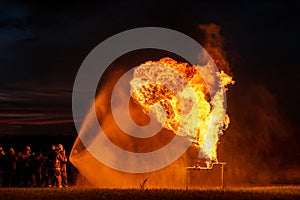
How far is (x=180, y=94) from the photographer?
28.3 metres

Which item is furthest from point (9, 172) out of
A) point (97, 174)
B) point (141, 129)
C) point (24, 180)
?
point (141, 129)

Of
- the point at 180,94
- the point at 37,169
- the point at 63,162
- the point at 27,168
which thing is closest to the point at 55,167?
the point at 63,162

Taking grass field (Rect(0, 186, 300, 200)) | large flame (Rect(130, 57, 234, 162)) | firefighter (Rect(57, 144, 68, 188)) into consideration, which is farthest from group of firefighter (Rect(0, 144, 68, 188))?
large flame (Rect(130, 57, 234, 162))

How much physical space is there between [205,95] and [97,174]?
7905 mm

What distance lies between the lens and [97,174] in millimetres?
32906

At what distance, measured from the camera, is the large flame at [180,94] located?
27.6 meters

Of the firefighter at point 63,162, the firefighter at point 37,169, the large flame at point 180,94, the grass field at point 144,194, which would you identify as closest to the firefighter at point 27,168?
the firefighter at point 37,169

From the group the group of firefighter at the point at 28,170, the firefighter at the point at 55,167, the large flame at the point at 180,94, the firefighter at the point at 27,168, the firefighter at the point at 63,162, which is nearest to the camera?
the large flame at the point at 180,94

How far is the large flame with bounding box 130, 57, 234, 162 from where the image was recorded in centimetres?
2761

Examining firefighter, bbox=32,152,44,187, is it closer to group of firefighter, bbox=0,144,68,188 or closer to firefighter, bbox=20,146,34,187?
group of firefighter, bbox=0,144,68,188

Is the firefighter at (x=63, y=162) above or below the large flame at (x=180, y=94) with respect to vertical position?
below

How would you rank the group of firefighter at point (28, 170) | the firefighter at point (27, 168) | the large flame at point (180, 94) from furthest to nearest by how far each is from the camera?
the firefighter at point (27, 168) → the group of firefighter at point (28, 170) → the large flame at point (180, 94)

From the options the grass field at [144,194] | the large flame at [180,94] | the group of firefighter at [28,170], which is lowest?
the grass field at [144,194]

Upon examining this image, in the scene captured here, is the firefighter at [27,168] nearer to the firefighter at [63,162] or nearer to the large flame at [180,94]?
the firefighter at [63,162]
